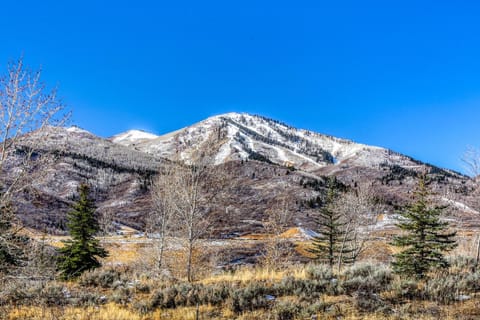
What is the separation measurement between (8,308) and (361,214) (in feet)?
97.1

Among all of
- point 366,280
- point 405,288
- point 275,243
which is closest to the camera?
point 405,288

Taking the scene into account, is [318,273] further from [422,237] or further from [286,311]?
[422,237]

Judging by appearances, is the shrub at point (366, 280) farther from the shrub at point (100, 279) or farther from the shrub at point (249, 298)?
the shrub at point (100, 279)

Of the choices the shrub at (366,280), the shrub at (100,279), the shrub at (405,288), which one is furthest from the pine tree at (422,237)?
the shrub at (100,279)

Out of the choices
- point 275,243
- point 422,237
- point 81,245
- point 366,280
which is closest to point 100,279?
point 366,280

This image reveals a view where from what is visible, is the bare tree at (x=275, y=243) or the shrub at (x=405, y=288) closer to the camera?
the shrub at (x=405, y=288)

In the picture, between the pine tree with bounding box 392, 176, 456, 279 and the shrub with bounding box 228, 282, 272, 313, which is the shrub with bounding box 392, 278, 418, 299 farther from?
the pine tree with bounding box 392, 176, 456, 279

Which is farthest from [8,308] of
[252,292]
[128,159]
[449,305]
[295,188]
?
[128,159]

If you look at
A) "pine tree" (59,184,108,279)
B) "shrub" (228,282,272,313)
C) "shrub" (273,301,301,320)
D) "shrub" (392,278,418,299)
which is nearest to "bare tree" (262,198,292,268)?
"pine tree" (59,184,108,279)

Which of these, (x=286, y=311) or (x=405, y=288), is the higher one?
(x=405, y=288)

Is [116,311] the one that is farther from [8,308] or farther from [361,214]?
[361,214]

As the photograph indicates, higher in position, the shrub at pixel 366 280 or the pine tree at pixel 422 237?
the pine tree at pixel 422 237

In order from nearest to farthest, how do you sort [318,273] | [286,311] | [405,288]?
[286,311], [405,288], [318,273]

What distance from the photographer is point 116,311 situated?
9750 millimetres
